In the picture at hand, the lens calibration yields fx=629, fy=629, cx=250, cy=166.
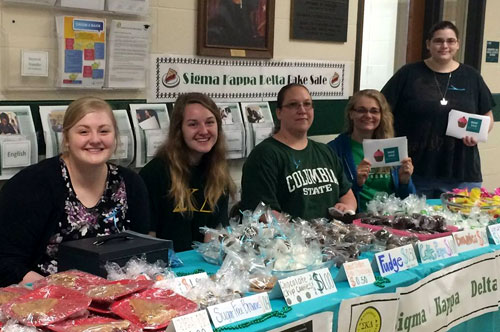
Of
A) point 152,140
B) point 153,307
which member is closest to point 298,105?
point 152,140

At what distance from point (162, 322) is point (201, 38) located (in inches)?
87.9

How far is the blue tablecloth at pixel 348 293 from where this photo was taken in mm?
1653

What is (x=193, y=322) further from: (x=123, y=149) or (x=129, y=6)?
(x=129, y=6)

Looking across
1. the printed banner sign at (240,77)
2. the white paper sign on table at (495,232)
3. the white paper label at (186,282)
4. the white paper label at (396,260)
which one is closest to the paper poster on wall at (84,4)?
the printed banner sign at (240,77)

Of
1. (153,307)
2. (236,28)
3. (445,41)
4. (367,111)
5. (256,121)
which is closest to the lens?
(153,307)

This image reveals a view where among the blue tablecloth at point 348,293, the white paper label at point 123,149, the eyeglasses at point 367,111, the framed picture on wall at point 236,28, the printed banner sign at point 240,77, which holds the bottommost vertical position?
the blue tablecloth at point 348,293

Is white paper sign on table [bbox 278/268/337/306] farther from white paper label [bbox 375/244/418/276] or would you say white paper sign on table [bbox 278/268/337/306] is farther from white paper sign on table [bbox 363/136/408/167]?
white paper sign on table [bbox 363/136/408/167]

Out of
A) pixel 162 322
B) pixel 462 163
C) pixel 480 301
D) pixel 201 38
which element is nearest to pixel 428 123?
pixel 462 163

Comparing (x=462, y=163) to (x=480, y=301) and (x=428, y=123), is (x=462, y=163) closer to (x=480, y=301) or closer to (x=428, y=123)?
(x=428, y=123)

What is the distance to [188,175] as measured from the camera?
2.75 m

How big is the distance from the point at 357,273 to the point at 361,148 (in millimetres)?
1582

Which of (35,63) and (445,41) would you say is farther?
(445,41)

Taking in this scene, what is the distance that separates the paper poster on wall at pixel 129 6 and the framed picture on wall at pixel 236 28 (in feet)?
1.22

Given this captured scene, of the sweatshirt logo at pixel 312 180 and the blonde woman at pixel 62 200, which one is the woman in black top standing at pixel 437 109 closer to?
the sweatshirt logo at pixel 312 180
